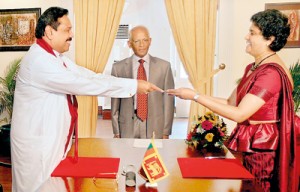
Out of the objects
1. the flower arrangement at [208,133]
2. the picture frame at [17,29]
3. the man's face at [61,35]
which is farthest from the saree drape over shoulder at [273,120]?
the picture frame at [17,29]

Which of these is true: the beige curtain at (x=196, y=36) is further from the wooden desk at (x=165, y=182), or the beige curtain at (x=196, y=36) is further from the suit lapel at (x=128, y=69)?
the wooden desk at (x=165, y=182)

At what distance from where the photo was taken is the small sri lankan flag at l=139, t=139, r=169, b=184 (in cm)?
169

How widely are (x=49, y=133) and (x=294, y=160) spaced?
1.54 metres

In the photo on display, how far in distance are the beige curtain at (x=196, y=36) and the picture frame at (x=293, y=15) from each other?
948mm

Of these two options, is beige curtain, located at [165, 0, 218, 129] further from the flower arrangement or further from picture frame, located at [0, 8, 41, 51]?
the flower arrangement

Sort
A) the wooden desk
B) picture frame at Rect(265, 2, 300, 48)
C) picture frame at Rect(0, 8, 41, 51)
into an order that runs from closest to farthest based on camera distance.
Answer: the wooden desk → picture frame at Rect(265, 2, 300, 48) → picture frame at Rect(0, 8, 41, 51)

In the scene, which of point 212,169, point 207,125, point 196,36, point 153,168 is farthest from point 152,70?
point 153,168

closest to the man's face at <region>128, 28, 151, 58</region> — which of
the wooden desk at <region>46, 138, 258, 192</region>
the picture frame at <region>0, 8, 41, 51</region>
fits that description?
the wooden desk at <region>46, 138, 258, 192</region>

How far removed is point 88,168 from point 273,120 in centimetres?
117

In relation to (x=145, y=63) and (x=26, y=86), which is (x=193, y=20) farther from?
(x=26, y=86)

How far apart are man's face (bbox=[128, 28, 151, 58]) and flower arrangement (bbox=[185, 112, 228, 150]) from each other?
1390mm

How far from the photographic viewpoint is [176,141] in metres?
2.63

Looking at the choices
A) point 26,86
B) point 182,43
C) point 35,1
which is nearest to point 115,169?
point 26,86

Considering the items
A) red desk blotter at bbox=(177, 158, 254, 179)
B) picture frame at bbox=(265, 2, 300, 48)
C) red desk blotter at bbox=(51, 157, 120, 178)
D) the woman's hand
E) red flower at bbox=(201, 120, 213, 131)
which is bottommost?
red desk blotter at bbox=(51, 157, 120, 178)
